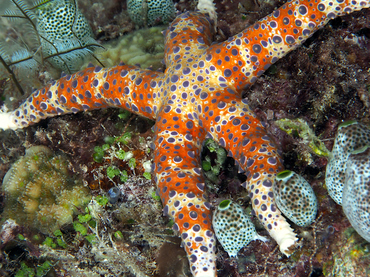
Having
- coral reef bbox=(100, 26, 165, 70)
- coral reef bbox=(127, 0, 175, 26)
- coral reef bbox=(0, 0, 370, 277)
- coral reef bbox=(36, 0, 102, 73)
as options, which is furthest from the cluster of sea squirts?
coral reef bbox=(127, 0, 175, 26)

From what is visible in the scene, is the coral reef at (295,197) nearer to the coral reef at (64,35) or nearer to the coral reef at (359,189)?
the coral reef at (359,189)

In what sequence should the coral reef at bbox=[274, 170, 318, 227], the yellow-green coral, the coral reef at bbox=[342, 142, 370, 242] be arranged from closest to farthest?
the coral reef at bbox=[342, 142, 370, 242], the coral reef at bbox=[274, 170, 318, 227], the yellow-green coral

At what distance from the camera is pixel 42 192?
4684mm

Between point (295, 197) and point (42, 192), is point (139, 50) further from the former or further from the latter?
point (295, 197)

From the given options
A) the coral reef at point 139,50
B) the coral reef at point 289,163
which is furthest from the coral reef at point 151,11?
the coral reef at point 289,163

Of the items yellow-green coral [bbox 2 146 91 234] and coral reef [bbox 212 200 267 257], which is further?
yellow-green coral [bbox 2 146 91 234]

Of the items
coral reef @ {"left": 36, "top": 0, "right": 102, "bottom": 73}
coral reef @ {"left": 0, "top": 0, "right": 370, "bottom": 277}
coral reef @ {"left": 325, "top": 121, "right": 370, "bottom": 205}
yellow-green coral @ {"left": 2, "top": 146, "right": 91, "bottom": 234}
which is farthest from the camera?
coral reef @ {"left": 36, "top": 0, "right": 102, "bottom": 73}

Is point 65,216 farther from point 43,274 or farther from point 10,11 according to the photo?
point 10,11

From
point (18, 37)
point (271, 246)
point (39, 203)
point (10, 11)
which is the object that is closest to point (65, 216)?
point (39, 203)

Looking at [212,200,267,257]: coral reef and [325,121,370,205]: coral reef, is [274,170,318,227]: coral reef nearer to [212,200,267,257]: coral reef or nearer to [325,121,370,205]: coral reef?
[325,121,370,205]: coral reef

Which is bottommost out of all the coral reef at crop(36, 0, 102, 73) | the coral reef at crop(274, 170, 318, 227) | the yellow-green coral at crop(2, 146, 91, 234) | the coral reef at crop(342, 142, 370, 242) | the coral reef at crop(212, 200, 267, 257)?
the yellow-green coral at crop(2, 146, 91, 234)

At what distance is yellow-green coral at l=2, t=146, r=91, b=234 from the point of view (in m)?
4.47

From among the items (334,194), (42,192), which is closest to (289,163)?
(334,194)

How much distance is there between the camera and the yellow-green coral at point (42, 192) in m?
4.47
